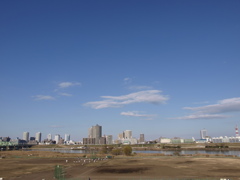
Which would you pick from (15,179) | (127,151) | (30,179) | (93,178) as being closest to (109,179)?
(93,178)

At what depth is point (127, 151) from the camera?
123438 mm

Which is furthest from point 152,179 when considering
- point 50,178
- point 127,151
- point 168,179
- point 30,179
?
point 127,151

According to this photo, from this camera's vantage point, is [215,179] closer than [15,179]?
Yes

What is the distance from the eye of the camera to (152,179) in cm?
4616

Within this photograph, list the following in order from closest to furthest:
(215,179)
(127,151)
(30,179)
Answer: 1. (215,179)
2. (30,179)
3. (127,151)

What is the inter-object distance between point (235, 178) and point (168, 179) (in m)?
16.3

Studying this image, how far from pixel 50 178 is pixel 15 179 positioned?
8.59 metres

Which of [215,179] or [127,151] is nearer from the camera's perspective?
[215,179]

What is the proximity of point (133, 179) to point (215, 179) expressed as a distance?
18815 mm

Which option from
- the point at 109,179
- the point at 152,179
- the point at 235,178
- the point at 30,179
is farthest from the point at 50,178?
the point at 235,178

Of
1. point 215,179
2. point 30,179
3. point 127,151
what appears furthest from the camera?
point 127,151

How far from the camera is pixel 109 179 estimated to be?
154ft

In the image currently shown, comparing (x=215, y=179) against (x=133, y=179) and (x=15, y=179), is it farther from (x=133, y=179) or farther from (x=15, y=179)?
(x=15, y=179)

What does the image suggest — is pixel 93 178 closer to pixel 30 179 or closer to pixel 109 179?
pixel 109 179
